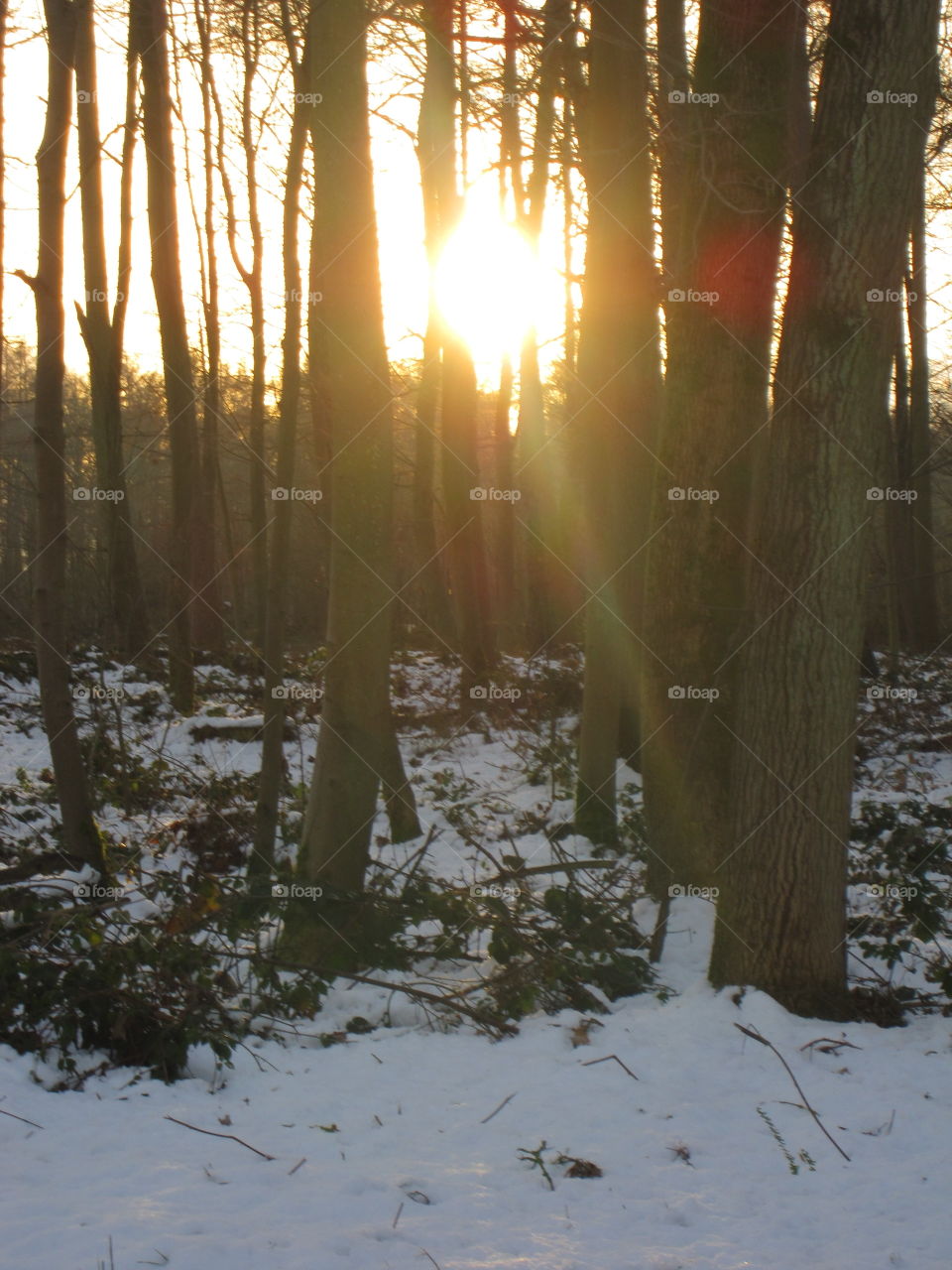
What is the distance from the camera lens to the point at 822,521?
16.0ft

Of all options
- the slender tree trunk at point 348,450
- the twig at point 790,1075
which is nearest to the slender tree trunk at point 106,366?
the slender tree trunk at point 348,450

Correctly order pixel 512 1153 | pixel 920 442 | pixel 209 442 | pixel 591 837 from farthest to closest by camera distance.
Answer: pixel 209 442, pixel 920 442, pixel 591 837, pixel 512 1153

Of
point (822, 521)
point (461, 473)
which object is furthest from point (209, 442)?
point (822, 521)

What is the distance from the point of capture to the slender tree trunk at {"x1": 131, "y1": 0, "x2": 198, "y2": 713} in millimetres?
12648

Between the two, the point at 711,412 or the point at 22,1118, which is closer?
the point at 22,1118

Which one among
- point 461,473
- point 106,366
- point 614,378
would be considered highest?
point 106,366

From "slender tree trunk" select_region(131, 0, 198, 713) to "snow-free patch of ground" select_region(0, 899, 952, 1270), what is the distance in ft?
26.8

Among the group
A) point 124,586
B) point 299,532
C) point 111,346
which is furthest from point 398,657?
point 299,532

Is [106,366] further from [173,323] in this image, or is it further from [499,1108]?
[499,1108]

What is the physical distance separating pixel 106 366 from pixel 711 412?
956 cm

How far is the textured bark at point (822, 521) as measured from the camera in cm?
475

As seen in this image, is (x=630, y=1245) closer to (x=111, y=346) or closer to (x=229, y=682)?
(x=229, y=682)

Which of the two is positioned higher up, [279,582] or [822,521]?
[822,521]

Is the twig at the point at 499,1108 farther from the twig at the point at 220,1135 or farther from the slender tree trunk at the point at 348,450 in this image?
the slender tree trunk at the point at 348,450
